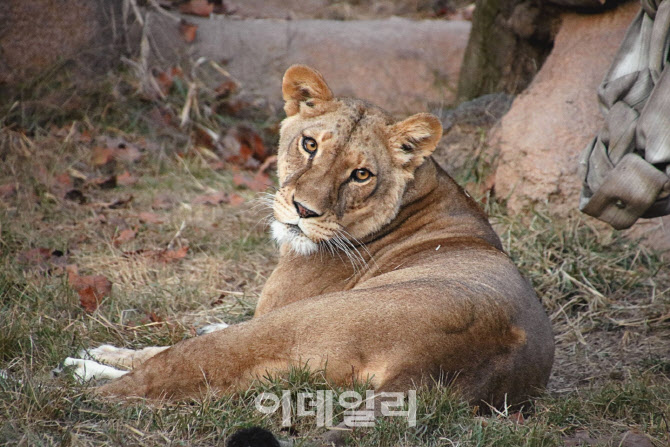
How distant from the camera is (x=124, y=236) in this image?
5.69m

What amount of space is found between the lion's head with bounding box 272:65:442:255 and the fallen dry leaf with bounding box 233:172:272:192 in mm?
2494

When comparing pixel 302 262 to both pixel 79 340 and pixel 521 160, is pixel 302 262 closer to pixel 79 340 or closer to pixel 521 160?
pixel 79 340

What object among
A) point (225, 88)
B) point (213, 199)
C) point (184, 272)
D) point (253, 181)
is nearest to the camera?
point (184, 272)

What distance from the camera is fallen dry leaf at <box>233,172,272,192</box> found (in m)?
6.90

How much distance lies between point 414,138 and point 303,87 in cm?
69

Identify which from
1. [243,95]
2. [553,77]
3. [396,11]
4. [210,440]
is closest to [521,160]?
[553,77]

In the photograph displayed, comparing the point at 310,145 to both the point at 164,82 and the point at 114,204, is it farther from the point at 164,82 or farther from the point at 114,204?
the point at 164,82

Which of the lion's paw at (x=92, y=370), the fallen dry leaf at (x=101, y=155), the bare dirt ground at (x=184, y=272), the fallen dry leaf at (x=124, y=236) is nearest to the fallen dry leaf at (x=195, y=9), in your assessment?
the bare dirt ground at (x=184, y=272)

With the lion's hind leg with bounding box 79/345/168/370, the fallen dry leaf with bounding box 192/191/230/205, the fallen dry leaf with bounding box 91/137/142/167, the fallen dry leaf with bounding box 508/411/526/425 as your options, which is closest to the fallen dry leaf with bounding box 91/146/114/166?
the fallen dry leaf with bounding box 91/137/142/167

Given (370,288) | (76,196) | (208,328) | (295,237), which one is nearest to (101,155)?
(76,196)

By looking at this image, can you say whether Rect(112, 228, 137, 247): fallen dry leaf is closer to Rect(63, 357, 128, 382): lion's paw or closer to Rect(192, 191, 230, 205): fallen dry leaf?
Rect(192, 191, 230, 205): fallen dry leaf

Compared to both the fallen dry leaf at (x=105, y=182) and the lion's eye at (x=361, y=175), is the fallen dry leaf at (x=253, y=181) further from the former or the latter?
the lion's eye at (x=361, y=175)

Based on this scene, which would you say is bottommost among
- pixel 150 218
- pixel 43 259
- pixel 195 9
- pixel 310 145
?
pixel 150 218

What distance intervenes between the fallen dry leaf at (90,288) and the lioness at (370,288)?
67 centimetres
